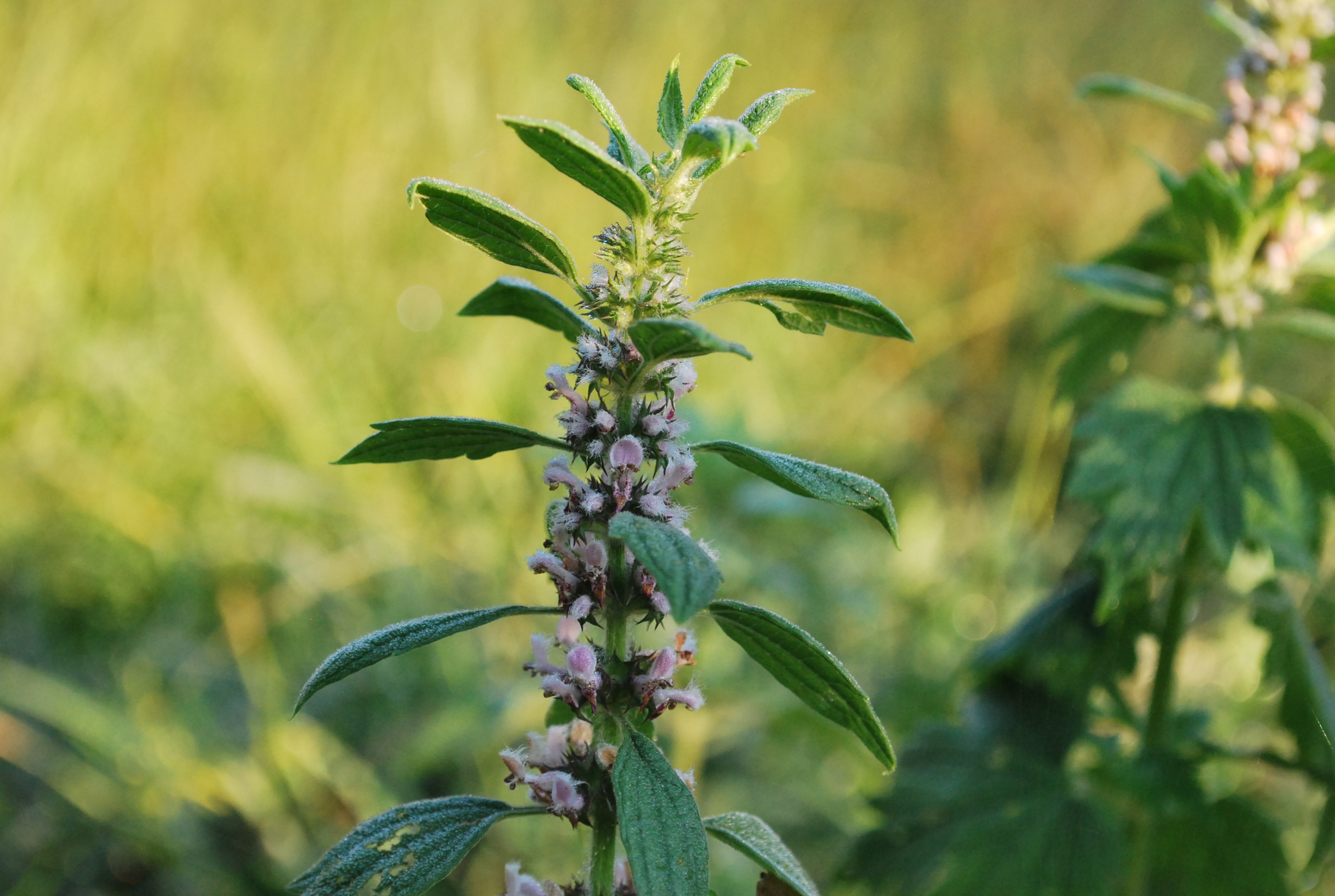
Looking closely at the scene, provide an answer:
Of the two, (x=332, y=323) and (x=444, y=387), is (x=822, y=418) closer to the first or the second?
(x=444, y=387)

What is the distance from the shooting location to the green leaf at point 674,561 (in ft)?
1.86

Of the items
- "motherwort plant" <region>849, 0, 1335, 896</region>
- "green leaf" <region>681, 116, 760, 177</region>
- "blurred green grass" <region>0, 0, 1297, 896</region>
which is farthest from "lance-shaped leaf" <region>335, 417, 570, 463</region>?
"blurred green grass" <region>0, 0, 1297, 896</region>

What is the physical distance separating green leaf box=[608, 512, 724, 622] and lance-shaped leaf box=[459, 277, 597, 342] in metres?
0.16

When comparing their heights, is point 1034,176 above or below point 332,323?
above

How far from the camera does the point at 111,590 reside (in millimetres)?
2738

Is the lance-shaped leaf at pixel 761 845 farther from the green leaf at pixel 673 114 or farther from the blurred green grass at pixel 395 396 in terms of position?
the blurred green grass at pixel 395 396

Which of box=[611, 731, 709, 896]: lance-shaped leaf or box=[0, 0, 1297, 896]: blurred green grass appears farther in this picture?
box=[0, 0, 1297, 896]: blurred green grass

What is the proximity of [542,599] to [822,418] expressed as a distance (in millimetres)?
1452

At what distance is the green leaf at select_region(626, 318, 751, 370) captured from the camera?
594 mm

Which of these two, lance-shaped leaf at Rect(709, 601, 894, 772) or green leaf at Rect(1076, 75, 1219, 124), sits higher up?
green leaf at Rect(1076, 75, 1219, 124)

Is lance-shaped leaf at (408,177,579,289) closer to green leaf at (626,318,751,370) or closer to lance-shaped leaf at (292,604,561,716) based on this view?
green leaf at (626,318,751,370)

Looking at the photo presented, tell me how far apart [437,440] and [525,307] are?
0.11 m

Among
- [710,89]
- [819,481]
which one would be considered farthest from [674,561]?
[710,89]

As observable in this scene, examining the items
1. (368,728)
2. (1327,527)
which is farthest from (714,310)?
(1327,527)
